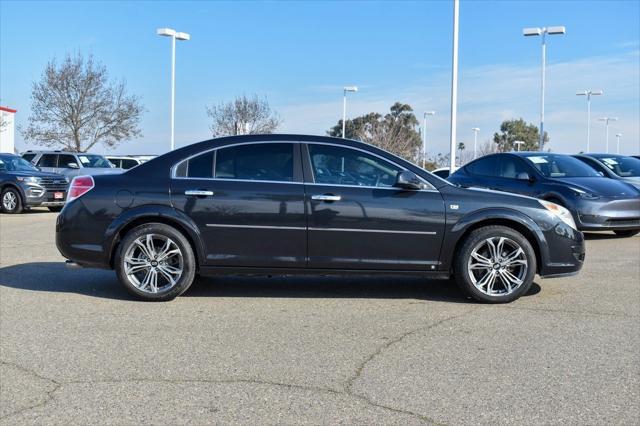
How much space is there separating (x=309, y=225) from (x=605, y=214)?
21.2 ft

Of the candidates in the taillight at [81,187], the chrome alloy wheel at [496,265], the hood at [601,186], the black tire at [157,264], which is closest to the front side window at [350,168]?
the chrome alloy wheel at [496,265]

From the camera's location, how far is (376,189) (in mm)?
6398

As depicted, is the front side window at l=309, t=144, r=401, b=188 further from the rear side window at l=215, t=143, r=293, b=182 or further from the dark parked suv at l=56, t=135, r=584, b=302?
the rear side window at l=215, t=143, r=293, b=182

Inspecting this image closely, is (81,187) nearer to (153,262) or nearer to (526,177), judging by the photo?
(153,262)

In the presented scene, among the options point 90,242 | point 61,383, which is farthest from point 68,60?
point 61,383

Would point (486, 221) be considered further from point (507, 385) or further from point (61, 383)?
point (61, 383)

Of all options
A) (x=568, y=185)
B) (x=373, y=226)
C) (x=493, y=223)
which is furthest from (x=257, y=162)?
(x=568, y=185)

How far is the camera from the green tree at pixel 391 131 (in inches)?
1698

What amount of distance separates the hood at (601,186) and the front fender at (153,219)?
23.3ft

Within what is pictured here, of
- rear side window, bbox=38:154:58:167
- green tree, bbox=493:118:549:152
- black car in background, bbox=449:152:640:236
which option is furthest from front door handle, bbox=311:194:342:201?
green tree, bbox=493:118:549:152

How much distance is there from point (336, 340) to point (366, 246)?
4.69 ft

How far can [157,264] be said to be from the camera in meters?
6.43

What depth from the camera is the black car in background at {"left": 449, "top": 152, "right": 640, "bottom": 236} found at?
10.8 meters

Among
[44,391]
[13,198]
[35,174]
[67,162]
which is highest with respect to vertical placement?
[67,162]
